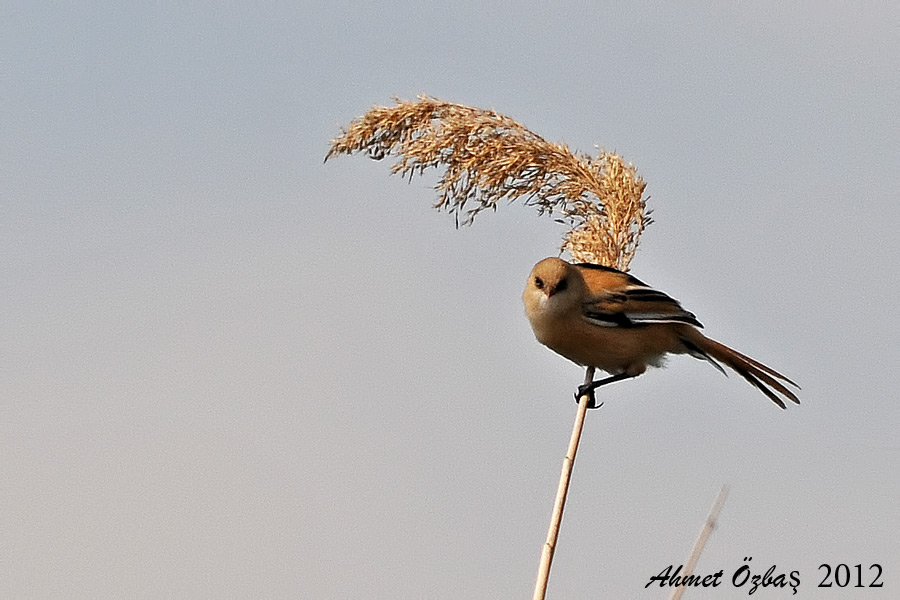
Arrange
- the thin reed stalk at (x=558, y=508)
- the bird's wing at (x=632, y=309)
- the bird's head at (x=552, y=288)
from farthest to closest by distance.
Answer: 1. the bird's wing at (x=632, y=309)
2. the bird's head at (x=552, y=288)
3. the thin reed stalk at (x=558, y=508)

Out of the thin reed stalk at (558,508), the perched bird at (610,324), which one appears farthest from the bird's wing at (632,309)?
the thin reed stalk at (558,508)

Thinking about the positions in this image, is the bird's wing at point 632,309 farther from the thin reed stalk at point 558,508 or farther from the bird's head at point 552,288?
the thin reed stalk at point 558,508

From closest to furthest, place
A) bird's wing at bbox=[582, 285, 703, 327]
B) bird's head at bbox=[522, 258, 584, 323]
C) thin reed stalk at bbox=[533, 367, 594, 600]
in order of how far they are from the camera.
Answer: thin reed stalk at bbox=[533, 367, 594, 600] → bird's head at bbox=[522, 258, 584, 323] → bird's wing at bbox=[582, 285, 703, 327]

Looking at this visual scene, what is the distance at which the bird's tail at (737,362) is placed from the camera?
4590mm

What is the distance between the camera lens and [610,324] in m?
4.64

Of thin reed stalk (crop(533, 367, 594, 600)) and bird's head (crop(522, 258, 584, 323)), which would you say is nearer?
thin reed stalk (crop(533, 367, 594, 600))

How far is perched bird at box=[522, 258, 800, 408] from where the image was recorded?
14.5 ft

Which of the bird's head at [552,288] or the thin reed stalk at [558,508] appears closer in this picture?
the thin reed stalk at [558,508]

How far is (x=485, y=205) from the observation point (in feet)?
12.3

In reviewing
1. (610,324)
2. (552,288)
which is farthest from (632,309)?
(552,288)

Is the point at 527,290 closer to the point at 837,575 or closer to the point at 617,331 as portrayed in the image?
the point at 617,331

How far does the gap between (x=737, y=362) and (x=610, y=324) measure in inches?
25.4

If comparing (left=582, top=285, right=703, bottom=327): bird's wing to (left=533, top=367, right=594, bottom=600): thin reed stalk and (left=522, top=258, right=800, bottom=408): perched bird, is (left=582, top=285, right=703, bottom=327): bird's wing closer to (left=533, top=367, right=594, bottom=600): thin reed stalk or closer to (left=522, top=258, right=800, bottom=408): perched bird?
(left=522, top=258, right=800, bottom=408): perched bird

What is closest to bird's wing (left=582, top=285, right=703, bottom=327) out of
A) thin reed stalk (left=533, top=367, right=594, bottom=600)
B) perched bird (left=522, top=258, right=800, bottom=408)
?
perched bird (left=522, top=258, right=800, bottom=408)
